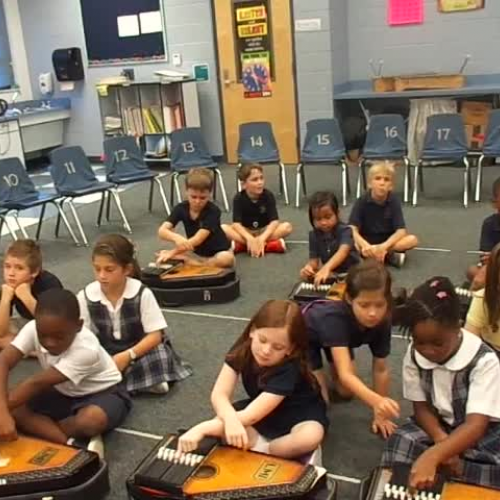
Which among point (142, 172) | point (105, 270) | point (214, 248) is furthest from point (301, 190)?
point (105, 270)

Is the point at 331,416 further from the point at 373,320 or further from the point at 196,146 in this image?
the point at 196,146

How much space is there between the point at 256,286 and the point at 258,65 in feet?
12.7

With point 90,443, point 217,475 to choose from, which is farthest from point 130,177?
point 217,475

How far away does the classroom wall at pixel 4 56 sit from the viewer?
8.07 meters

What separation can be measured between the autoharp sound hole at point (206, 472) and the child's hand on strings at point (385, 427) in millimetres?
637

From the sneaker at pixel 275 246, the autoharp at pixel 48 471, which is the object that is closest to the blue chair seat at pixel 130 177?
the sneaker at pixel 275 246

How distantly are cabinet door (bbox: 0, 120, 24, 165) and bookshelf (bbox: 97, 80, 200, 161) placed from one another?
3.05ft

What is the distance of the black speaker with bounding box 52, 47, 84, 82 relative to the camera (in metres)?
7.88

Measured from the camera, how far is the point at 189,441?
6.20 feet

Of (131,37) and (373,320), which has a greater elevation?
(131,37)

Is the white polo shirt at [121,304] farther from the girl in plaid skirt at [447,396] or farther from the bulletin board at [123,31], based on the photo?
the bulletin board at [123,31]

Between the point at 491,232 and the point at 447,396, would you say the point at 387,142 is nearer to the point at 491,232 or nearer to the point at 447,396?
the point at 491,232

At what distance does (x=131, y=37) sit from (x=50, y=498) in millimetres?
6486

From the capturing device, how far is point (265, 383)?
79.3 inches
